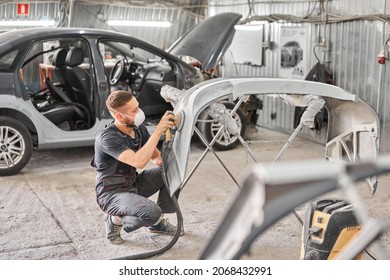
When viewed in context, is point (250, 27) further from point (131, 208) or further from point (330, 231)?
point (330, 231)

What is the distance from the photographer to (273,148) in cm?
639

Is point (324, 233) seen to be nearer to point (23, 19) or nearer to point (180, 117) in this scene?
point (180, 117)

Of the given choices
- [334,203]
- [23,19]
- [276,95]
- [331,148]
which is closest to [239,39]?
[23,19]

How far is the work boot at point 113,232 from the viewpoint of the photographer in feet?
11.8

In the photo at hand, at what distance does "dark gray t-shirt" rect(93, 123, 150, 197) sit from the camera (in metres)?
3.36

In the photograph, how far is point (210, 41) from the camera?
19.7ft

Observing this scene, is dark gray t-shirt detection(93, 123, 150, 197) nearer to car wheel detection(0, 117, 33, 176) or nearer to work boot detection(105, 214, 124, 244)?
work boot detection(105, 214, 124, 244)

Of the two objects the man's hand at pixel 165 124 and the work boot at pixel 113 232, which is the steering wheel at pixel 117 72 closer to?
the work boot at pixel 113 232

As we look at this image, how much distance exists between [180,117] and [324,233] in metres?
1.07

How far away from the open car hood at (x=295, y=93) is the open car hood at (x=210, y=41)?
208 cm

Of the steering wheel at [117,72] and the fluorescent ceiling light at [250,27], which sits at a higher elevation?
the fluorescent ceiling light at [250,27]

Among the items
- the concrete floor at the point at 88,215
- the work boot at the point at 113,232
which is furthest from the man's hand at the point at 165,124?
the work boot at the point at 113,232

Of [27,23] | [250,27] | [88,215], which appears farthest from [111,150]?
[27,23]

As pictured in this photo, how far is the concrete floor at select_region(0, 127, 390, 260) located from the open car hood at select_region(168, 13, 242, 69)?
1.07 meters
